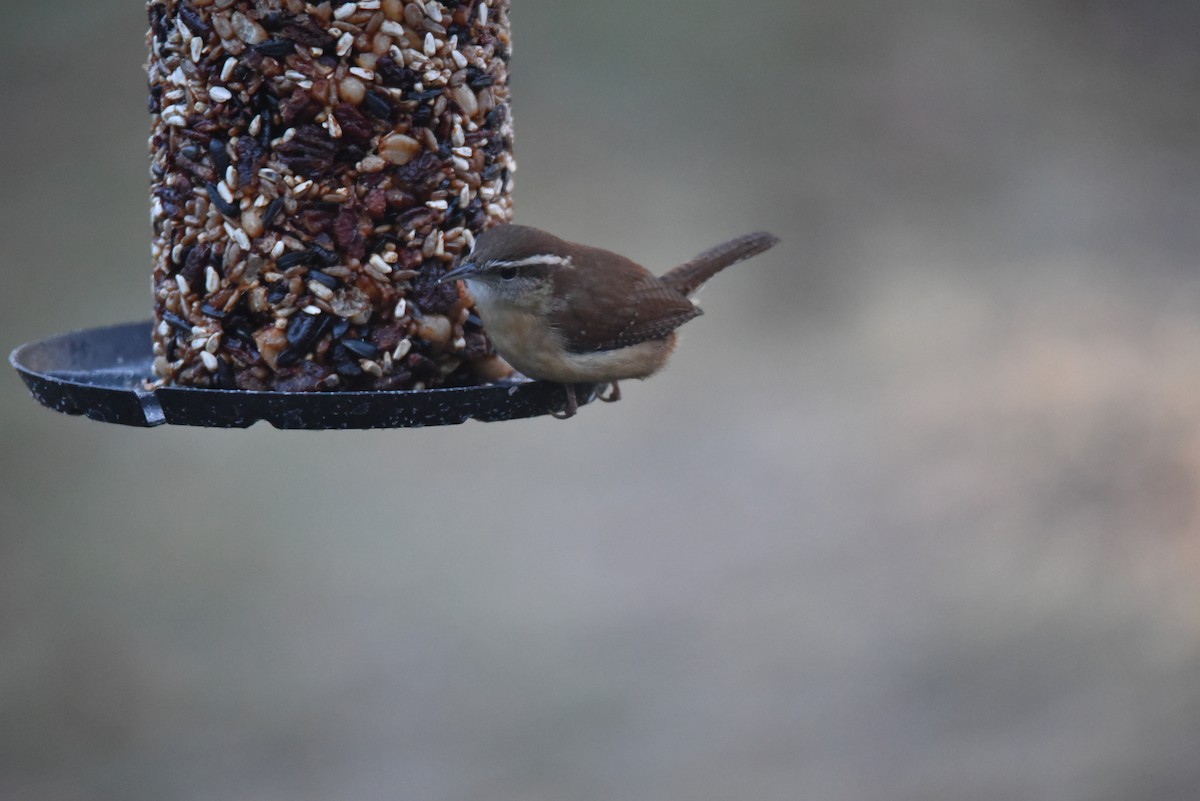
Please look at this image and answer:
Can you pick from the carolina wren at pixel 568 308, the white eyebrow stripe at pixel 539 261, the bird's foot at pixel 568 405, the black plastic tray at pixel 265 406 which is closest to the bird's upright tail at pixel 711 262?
the carolina wren at pixel 568 308

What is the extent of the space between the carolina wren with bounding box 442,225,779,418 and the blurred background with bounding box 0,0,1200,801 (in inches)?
153

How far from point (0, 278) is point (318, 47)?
4.32 metres

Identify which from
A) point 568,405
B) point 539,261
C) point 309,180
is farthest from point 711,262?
point 309,180

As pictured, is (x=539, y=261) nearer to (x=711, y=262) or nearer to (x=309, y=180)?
(x=309, y=180)

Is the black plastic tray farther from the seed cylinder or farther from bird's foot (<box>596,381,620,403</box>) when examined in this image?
bird's foot (<box>596,381,620,403</box>)

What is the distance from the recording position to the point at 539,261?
11.5ft

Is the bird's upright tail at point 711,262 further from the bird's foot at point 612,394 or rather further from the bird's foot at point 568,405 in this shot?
the bird's foot at point 568,405

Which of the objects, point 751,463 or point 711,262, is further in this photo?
point 751,463

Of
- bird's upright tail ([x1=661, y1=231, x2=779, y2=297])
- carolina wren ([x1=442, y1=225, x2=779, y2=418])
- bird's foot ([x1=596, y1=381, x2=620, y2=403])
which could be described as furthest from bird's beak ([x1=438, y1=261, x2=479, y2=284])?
bird's upright tail ([x1=661, y1=231, x2=779, y2=297])

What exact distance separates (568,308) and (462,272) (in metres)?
0.41

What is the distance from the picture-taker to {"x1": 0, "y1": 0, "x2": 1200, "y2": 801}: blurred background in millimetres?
6965

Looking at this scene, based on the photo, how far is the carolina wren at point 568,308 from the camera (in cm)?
339

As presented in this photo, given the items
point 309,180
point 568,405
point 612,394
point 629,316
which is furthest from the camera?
point 612,394

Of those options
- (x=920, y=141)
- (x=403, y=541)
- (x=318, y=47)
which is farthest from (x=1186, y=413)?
(x=318, y=47)
